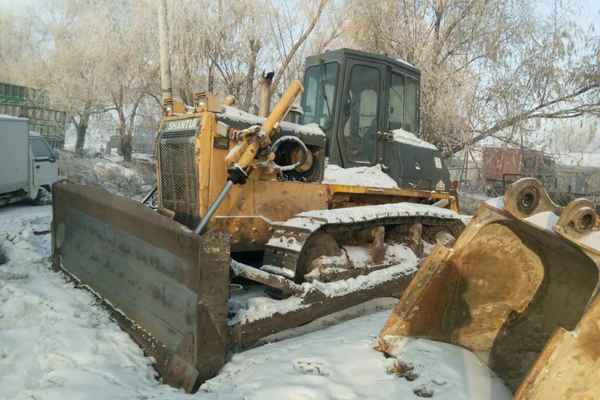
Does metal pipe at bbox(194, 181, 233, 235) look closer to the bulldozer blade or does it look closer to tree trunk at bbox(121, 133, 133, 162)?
the bulldozer blade

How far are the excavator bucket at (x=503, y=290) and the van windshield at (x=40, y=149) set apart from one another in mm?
11438

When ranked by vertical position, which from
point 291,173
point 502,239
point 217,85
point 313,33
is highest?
point 313,33

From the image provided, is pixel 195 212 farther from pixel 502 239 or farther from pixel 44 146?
pixel 44 146

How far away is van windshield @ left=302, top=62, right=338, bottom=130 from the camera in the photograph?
17.1 ft

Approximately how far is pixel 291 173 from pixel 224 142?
2.50 feet

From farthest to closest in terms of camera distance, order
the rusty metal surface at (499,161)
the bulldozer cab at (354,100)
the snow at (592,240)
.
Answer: the rusty metal surface at (499,161)
the bulldozer cab at (354,100)
the snow at (592,240)

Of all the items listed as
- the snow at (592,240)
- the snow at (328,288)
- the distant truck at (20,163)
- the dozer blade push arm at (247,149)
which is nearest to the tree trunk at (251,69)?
the distant truck at (20,163)

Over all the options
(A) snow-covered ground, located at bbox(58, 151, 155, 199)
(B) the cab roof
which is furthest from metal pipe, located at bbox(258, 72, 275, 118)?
(A) snow-covered ground, located at bbox(58, 151, 155, 199)

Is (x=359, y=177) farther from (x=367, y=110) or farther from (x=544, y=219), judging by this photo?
(x=544, y=219)

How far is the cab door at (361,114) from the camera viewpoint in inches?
205

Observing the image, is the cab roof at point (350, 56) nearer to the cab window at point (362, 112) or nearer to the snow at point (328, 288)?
the cab window at point (362, 112)

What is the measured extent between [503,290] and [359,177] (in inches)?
82.2

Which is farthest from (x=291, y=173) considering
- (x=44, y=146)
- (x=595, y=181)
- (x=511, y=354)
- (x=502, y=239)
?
(x=595, y=181)

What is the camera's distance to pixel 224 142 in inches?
162
